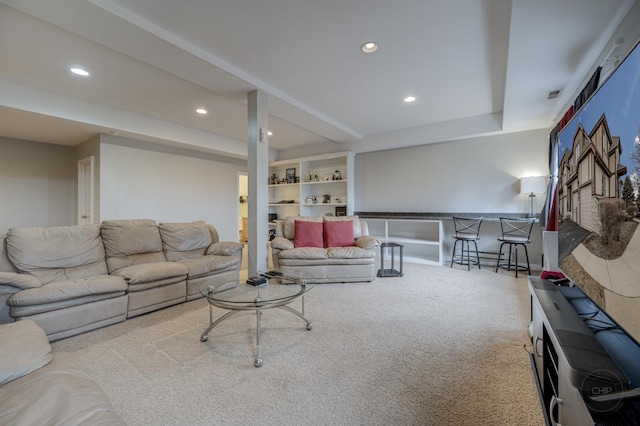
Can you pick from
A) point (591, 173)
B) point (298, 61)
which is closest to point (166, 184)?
point (298, 61)

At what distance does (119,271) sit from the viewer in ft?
9.29

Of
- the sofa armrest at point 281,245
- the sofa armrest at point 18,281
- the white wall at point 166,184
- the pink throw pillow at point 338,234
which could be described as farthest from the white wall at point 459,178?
the sofa armrest at point 18,281

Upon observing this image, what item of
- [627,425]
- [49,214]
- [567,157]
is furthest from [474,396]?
[49,214]

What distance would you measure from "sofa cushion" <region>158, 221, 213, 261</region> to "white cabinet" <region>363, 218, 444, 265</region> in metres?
3.34

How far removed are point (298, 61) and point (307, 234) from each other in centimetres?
232

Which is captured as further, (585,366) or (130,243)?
(130,243)

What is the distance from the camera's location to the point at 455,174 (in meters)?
5.18

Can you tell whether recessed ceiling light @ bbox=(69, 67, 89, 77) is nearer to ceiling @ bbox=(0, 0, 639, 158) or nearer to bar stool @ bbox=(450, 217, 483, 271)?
ceiling @ bbox=(0, 0, 639, 158)

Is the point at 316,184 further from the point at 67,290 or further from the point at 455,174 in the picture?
the point at 67,290

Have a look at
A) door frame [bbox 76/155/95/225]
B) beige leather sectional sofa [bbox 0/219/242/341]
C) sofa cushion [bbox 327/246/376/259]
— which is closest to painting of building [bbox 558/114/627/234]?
sofa cushion [bbox 327/246/376/259]

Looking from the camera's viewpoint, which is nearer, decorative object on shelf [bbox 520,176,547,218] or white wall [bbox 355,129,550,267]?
decorative object on shelf [bbox 520,176,547,218]

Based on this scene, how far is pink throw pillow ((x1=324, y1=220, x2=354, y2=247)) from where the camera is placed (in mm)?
4254

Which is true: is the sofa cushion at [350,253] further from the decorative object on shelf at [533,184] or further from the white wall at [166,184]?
the white wall at [166,184]

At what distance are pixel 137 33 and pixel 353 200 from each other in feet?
15.2
